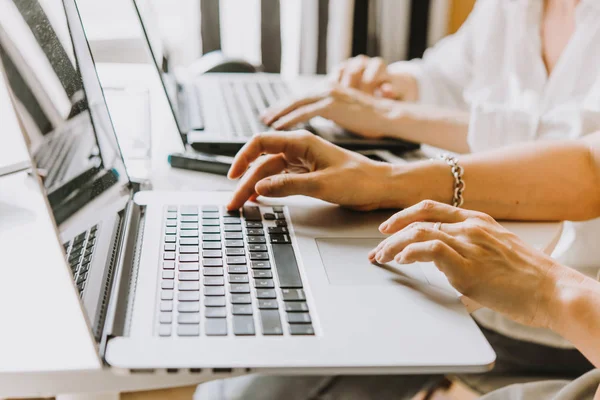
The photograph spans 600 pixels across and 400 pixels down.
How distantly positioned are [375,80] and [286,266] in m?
0.68

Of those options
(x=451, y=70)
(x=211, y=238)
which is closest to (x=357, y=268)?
(x=211, y=238)

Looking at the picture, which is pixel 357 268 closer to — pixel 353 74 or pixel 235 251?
pixel 235 251

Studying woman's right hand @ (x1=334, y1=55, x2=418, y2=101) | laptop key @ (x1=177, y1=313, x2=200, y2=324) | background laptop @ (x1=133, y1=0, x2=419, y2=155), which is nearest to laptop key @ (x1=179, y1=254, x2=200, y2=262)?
laptop key @ (x1=177, y1=313, x2=200, y2=324)

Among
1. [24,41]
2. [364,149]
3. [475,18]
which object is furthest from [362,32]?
[24,41]

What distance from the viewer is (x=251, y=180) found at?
28.8 inches

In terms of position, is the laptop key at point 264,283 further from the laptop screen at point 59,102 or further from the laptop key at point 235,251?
the laptop screen at point 59,102

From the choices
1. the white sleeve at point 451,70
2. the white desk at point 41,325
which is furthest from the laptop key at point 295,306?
the white sleeve at point 451,70

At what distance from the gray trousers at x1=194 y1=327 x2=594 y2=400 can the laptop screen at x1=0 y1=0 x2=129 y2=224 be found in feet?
1.08

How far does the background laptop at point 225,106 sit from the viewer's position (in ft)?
3.04

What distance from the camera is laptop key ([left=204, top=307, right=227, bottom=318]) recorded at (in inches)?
20.1

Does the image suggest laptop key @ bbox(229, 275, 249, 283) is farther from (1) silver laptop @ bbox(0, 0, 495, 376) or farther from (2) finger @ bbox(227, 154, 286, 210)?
(2) finger @ bbox(227, 154, 286, 210)

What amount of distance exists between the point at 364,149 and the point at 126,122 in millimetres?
379

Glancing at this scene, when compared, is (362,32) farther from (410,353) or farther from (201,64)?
(410,353)

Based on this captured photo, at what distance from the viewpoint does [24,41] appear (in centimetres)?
50
